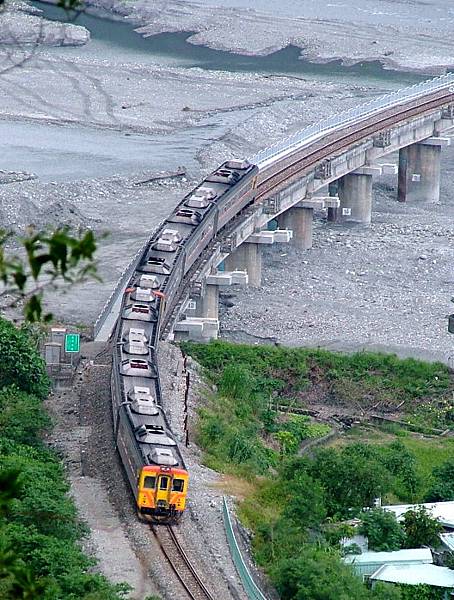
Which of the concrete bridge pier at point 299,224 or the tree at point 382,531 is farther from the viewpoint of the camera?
the concrete bridge pier at point 299,224

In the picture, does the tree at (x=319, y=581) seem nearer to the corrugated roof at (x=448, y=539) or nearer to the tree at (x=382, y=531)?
the tree at (x=382, y=531)

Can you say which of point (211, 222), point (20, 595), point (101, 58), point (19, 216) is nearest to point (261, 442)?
point (211, 222)

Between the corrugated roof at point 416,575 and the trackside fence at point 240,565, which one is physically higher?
the trackside fence at point 240,565

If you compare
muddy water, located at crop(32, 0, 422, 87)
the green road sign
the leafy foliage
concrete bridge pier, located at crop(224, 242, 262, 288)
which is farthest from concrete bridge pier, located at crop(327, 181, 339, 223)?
the leafy foliage

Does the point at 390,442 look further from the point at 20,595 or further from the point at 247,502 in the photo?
the point at 20,595

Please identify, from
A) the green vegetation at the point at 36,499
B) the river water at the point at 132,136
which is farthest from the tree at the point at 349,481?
the river water at the point at 132,136

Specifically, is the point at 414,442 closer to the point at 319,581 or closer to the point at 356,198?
the point at 319,581

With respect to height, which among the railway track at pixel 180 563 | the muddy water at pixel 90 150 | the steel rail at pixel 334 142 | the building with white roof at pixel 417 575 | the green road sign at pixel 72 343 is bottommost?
the building with white roof at pixel 417 575
